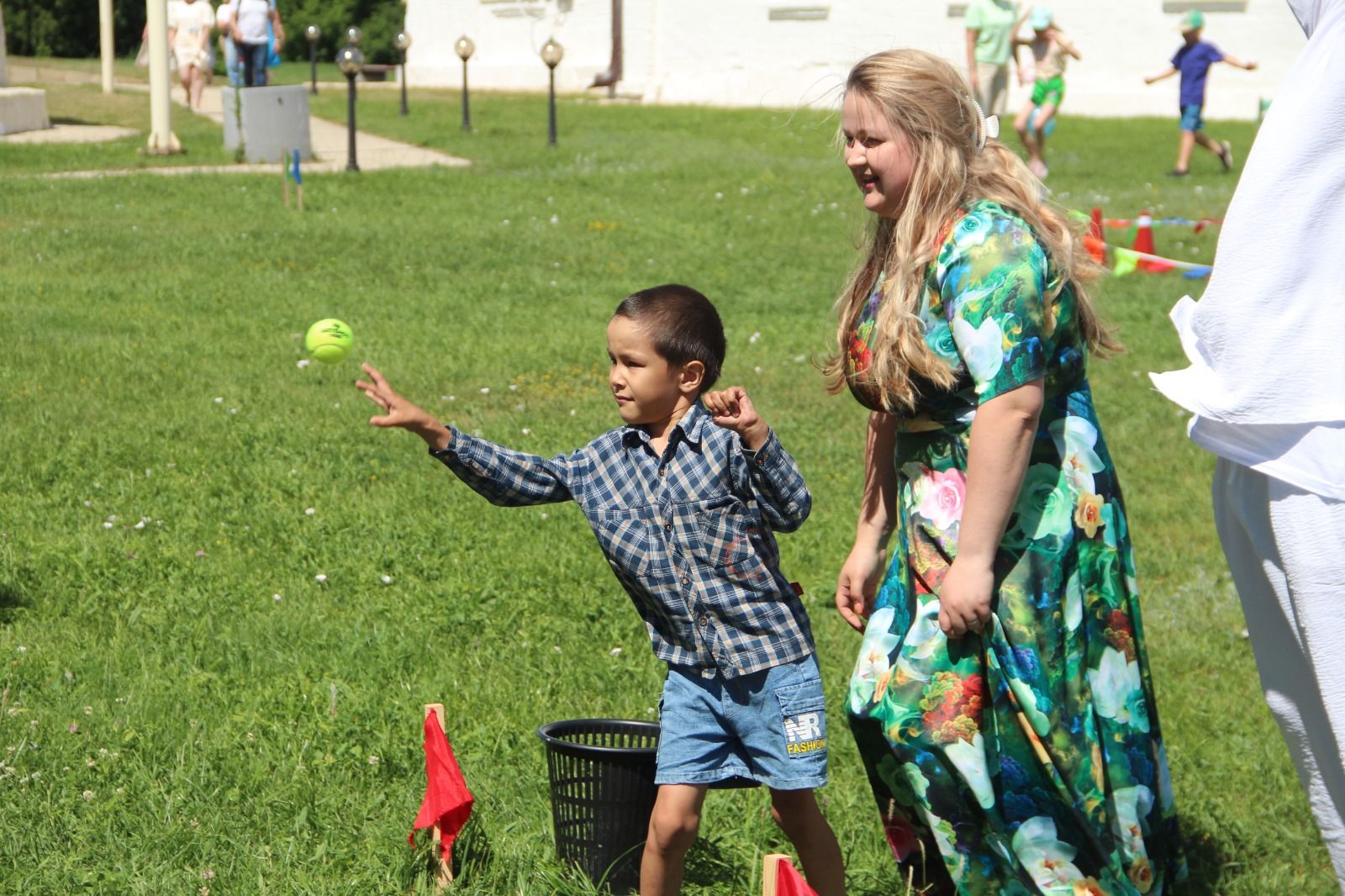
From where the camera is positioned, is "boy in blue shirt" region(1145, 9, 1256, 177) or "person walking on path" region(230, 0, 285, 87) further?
"person walking on path" region(230, 0, 285, 87)

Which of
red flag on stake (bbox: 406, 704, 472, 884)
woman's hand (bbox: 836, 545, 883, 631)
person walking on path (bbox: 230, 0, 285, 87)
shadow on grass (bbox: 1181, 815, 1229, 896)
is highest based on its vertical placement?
person walking on path (bbox: 230, 0, 285, 87)

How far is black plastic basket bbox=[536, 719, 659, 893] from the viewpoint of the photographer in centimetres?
357

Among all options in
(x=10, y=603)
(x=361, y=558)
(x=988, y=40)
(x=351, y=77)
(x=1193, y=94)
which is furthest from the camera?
(x=1193, y=94)

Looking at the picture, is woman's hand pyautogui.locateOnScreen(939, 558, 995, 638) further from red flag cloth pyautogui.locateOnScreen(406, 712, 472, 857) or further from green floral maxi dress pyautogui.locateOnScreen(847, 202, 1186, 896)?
red flag cloth pyautogui.locateOnScreen(406, 712, 472, 857)

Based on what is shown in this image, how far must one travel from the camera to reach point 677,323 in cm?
330

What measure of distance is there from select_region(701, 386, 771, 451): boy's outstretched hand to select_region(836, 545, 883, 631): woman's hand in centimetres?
60

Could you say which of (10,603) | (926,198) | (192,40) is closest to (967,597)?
(926,198)

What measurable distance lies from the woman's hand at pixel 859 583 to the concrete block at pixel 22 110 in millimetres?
18597

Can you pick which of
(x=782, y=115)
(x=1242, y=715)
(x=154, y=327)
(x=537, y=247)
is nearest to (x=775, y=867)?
(x=1242, y=715)

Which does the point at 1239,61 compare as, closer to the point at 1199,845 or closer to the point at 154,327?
the point at 154,327

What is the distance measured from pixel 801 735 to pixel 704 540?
0.46 m

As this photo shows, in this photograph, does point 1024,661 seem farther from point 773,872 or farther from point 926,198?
point 926,198

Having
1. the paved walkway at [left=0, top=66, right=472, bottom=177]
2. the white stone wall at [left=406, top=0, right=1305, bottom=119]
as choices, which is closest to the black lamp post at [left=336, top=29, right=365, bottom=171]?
the paved walkway at [left=0, top=66, right=472, bottom=177]

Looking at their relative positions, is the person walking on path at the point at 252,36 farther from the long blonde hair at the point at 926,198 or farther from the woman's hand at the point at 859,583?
the long blonde hair at the point at 926,198
